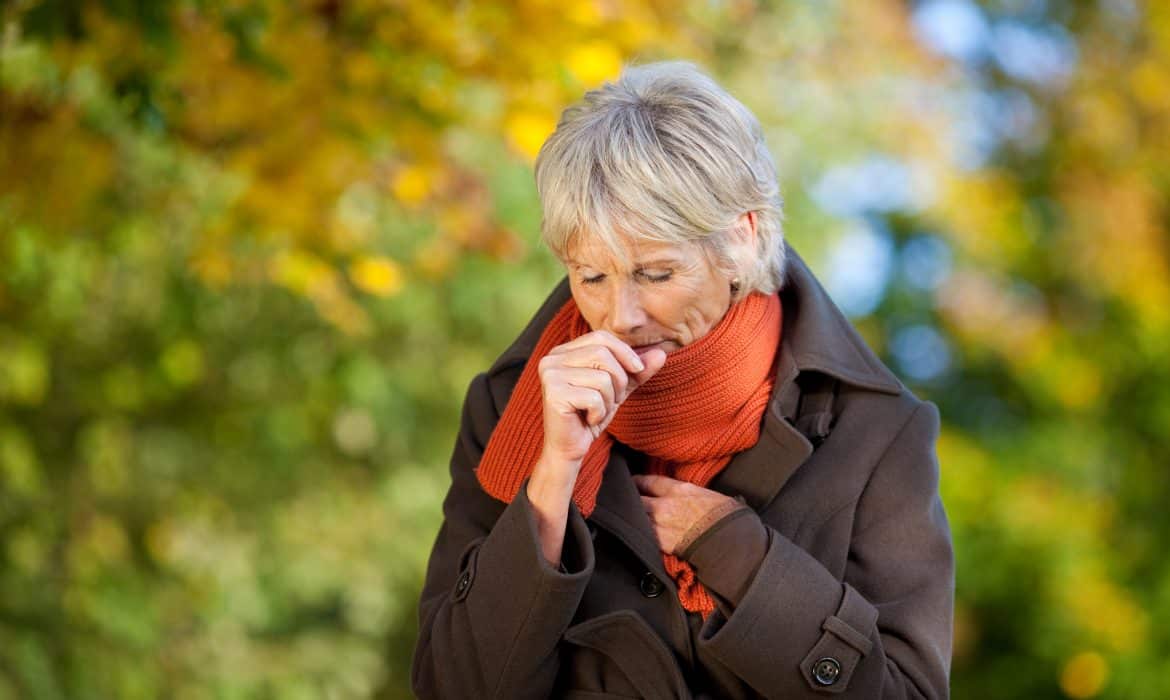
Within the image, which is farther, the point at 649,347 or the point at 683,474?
the point at 683,474

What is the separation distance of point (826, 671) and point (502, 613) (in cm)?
44

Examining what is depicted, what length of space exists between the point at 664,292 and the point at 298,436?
208 inches

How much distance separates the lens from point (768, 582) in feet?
7.02

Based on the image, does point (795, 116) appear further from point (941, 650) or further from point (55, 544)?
point (941, 650)

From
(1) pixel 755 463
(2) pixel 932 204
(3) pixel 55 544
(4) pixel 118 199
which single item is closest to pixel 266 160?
(4) pixel 118 199

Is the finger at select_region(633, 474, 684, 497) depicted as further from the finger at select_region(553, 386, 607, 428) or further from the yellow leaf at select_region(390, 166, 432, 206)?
the yellow leaf at select_region(390, 166, 432, 206)

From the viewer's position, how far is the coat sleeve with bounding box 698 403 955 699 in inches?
83.9

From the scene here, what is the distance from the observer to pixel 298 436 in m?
7.26

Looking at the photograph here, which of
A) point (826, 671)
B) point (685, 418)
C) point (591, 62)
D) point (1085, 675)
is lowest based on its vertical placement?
point (1085, 675)

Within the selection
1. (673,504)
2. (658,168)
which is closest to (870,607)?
(673,504)

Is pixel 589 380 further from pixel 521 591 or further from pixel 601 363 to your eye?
pixel 521 591

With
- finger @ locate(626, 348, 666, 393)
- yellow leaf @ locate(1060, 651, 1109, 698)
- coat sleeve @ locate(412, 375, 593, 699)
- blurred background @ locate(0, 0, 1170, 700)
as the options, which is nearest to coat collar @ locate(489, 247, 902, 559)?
coat sleeve @ locate(412, 375, 593, 699)

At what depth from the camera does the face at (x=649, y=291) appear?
2.15 meters

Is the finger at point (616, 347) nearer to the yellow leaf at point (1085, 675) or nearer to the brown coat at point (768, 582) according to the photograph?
the brown coat at point (768, 582)
